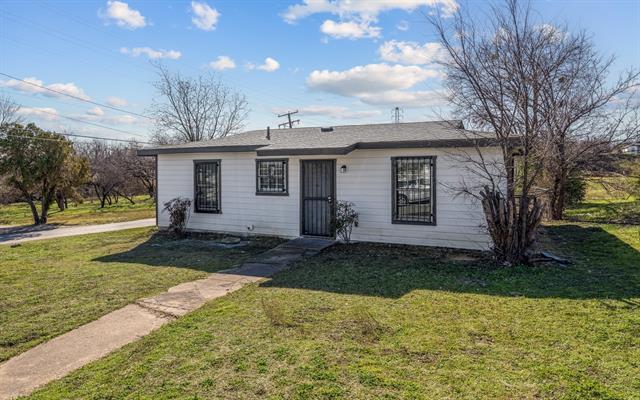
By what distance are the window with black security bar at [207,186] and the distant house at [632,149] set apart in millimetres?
11778

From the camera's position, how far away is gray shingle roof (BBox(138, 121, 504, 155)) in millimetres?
8383

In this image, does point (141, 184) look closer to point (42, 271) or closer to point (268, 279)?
point (42, 271)

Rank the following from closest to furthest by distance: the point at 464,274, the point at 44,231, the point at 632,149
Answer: the point at 464,274, the point at 632,149, the point at 44,231

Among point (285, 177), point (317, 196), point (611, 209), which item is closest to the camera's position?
point (317, 196)

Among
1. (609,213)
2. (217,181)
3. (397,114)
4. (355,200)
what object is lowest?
(609,213)

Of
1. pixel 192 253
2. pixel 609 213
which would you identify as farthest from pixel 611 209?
pixel 192 253

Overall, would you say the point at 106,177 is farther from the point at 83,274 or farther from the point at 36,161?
the point at 83,274

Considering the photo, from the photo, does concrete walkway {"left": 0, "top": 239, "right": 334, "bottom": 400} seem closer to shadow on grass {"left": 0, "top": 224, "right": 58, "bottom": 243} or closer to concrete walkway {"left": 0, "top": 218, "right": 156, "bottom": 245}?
concrete walkway {"left": 0, "top": 218, "right": 156, "bottom": 245}

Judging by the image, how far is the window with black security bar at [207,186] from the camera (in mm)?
11242

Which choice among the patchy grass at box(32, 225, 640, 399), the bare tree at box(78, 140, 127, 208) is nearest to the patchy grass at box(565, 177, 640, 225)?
the patchy grass at box(32, 225, 640, 399)

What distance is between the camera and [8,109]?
30.3 meters

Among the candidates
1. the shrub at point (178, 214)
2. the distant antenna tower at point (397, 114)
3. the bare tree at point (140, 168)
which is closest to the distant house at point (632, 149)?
the distant antenna tower at point (397, 114)

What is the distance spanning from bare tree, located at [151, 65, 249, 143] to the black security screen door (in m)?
22.0

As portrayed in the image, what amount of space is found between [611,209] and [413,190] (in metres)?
9.77
